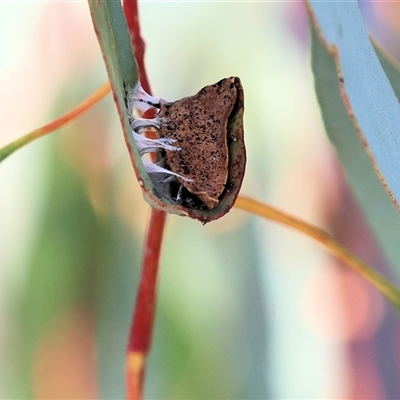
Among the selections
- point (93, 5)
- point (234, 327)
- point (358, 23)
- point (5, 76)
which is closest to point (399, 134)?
point (358, 23)

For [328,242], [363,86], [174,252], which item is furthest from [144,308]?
[363,86]

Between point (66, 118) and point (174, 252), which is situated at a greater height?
point (66, 118)

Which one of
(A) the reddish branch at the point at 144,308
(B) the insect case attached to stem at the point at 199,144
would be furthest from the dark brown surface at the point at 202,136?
(A) the reddish branch at the point at 144,308

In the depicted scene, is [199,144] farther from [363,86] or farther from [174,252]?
[174,252]

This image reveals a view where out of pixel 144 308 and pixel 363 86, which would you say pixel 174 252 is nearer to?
pixel 144 308

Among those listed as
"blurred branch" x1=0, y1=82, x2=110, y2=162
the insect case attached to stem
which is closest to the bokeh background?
"blurred branch" x1=0, y1=82, x2=110, y2=162

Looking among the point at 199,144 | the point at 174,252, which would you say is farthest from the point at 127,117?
the point at 174,252

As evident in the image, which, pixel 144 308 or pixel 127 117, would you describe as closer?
pixel 127 117

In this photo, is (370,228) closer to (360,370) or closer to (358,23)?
(360,370)
